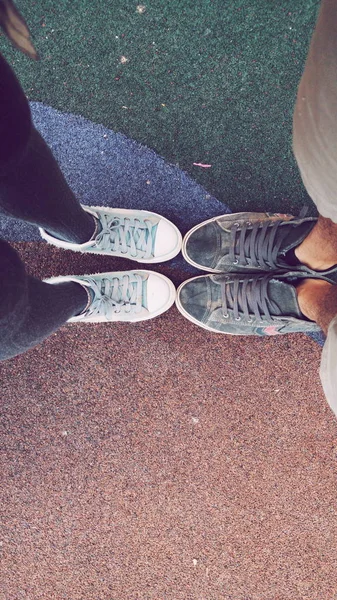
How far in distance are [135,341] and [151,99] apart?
1.96 ft

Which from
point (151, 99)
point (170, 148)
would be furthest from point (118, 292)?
point (151, 99)

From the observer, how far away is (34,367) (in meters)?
1.08

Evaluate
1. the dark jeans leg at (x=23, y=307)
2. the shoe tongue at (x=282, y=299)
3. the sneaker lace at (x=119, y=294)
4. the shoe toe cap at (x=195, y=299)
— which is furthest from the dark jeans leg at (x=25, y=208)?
the shoe tongue at (x=282, y=299)

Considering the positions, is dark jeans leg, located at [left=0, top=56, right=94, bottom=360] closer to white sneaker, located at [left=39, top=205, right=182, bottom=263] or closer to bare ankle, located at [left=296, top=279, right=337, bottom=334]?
white sneaker, located at [left=39, top=205, right=182, bottom=263]

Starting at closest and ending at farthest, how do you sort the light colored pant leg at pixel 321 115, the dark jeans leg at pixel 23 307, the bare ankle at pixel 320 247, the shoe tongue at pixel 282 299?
the light colored pant leg at pixel 321 115
the dark jeans leg at pixel 23 307
the bare ankle at pixel 320 247
the shoe tongue at pixel 282 299

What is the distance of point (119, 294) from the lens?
1041 mm

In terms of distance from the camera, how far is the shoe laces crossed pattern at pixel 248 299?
1019 millimetres

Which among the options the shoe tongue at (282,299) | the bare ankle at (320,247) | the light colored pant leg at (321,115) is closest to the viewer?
the light colored pant leg at (321,115)

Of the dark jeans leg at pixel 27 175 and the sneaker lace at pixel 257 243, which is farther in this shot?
the sneaker lace at pixel 257 243

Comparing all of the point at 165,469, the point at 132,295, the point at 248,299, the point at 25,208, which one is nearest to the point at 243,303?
the point at 248,299

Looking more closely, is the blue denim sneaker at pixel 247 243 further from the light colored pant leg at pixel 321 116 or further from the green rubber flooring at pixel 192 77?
the light colored pant leg at pixel 321 116

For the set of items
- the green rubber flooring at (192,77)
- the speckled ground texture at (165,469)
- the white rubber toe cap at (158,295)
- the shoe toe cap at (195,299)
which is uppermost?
the green rubber flooring at (192,77)

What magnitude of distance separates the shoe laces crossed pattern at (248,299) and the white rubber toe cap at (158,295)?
0.42 ft

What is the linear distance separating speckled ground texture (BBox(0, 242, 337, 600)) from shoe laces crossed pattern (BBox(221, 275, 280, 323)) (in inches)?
3.4
